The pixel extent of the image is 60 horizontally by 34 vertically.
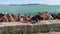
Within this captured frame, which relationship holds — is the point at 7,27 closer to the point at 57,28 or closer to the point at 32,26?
the point at 32,26

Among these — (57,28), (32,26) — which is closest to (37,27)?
(32,26)

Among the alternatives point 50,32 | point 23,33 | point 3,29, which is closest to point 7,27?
point 3,29

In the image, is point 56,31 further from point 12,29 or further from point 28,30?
point 12,29

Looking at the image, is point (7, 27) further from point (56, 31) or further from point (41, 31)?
point (56, 31)

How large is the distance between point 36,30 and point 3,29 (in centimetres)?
102

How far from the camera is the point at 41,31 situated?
740 cm

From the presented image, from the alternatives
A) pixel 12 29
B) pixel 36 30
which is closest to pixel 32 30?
pixel 36 30

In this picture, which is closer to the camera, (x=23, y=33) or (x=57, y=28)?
(x=23, y=33)

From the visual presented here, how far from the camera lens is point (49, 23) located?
7676 mm

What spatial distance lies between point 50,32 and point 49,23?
0.46 meters

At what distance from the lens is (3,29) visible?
7.35m

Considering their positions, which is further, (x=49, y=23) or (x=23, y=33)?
(x=49, y=23)

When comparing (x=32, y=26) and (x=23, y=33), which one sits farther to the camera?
(x=32, y=26)

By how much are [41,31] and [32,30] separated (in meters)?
0.29
